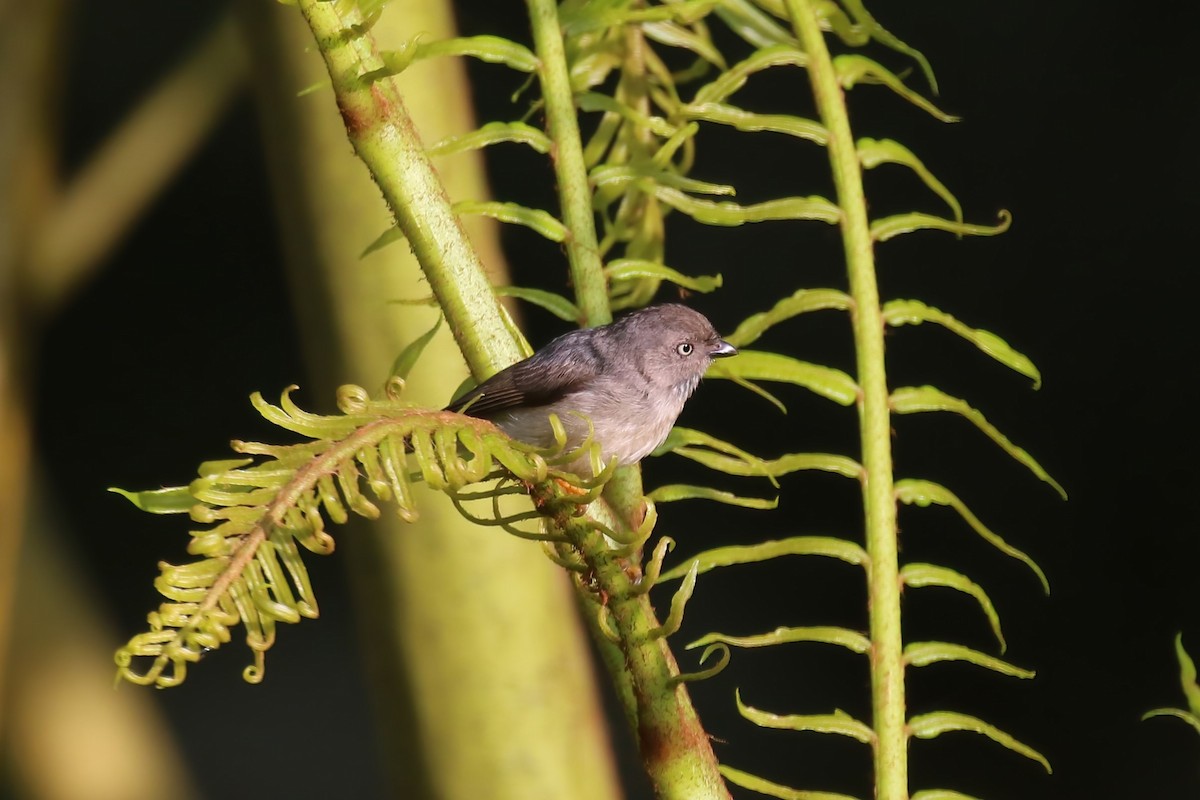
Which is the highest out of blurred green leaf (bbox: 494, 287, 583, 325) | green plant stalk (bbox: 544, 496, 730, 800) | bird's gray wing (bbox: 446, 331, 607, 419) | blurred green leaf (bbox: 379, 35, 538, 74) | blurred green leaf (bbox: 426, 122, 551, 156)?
blurred green leaf (bbox: 379, 35, 538, 74)

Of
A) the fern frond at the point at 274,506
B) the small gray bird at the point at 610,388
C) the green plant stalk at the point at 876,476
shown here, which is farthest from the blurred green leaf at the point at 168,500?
the small gray bird at the point at 610,388

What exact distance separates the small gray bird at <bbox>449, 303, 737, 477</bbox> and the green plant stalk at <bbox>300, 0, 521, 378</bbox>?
0.43m

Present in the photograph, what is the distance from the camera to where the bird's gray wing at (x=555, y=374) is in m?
1.03

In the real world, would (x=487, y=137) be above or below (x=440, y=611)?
above

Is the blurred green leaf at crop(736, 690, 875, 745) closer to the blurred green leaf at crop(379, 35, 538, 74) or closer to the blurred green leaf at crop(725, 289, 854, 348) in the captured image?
the blurred green leaf at crop(725, 289, 854, 348)

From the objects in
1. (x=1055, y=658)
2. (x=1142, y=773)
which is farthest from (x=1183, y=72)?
(x=1142, y=773)

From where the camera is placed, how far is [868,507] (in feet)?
2.57

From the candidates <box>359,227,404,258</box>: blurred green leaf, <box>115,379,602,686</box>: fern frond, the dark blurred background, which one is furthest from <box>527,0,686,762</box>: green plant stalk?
the dark blurred background

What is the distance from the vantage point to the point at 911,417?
63.4 inches

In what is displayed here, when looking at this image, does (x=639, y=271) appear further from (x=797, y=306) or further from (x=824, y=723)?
(x=824, y=723)

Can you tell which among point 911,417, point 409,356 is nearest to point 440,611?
point 409,356

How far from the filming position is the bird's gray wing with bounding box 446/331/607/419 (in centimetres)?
103

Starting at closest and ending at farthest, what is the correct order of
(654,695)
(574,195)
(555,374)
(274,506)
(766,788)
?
1. (274,506)
2. (654,695)
3. (766,788)
4. (574,195)
5. (555,374)

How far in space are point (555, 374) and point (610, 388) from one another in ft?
0.27
